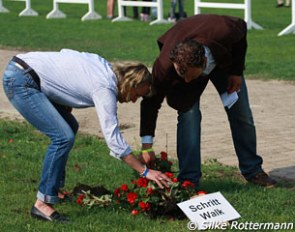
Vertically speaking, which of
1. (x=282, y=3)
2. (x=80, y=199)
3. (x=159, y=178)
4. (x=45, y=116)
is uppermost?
(x=45, y=116)

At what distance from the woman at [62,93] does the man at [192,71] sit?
1.35 ft

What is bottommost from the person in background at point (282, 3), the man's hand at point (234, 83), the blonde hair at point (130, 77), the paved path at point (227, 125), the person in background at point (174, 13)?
the person in background at point (282, 3)

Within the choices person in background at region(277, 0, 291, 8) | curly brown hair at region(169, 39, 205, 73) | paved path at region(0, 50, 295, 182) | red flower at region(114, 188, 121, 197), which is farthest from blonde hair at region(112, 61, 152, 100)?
person in background at region(277, 0, 291, 8)

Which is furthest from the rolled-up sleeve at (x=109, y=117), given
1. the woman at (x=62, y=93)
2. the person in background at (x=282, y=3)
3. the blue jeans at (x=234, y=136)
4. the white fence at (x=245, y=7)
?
the person in background at (x=282, y=3)

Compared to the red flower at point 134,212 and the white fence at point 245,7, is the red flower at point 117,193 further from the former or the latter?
the white fence at point 245,7

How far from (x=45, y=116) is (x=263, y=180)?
2146mm

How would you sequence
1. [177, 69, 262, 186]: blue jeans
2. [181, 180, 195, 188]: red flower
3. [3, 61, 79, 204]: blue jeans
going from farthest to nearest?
1. [177, 69, 262, 186]: blue jeans
2. [181, 180, 195, 188]: red flower
3. [3, 61, 79, 204]: blue jeans

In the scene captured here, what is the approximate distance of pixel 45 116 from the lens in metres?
6.14

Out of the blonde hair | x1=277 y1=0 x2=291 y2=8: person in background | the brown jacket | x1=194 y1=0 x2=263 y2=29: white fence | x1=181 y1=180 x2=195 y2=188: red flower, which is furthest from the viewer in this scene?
x1=277 y1=0 x2=291 y2=8: person in background

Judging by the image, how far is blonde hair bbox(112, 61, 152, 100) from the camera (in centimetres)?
598

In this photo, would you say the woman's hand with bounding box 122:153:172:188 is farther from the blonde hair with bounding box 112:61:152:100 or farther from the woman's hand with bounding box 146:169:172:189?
the blonde hair with bounding box 112:61:152:100

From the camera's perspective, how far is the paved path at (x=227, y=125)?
28.0ft

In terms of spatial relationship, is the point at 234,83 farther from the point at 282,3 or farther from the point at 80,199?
the point at 282,3

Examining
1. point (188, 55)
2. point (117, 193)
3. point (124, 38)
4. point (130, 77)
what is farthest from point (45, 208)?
point (124, 38)
